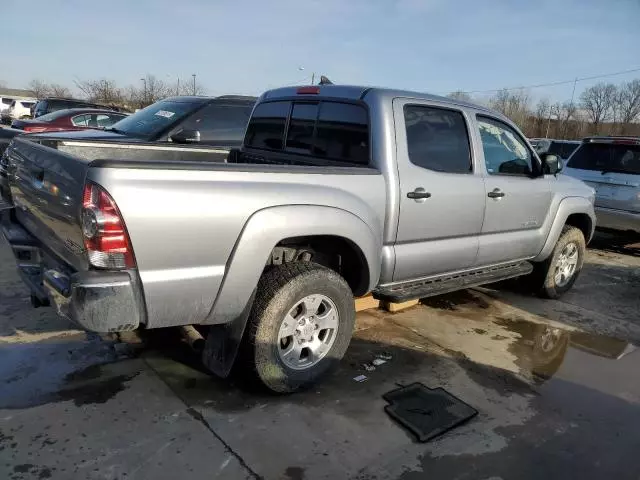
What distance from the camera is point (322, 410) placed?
3.18 m

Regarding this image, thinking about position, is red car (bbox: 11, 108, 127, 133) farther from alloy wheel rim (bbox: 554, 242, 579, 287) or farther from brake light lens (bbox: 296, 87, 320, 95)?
alloy wheel rim (bbox: 554, 242, 579, 287)

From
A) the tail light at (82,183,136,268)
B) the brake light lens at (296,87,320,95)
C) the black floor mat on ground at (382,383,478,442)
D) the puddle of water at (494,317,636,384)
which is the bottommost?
the puddle of water at (494,317,636,384)

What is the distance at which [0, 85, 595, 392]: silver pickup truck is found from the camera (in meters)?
2.52

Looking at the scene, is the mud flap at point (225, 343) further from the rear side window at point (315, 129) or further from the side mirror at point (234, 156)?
the side mirror at point (234, 156)

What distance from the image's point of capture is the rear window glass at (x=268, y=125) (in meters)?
4.41

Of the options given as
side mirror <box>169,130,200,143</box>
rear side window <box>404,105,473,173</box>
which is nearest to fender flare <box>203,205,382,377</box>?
rear side window <box>404,105,473,173</box>

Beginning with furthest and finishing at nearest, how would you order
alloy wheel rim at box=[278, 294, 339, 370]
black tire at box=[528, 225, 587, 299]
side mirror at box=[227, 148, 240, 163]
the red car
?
the red car → black tire at box=[528, 225, 587, 299] → side mirror at box=[227, 148, 240, 163] → alloy wheel rim at box=[278, 294, 339, 370]

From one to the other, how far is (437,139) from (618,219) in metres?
5.50

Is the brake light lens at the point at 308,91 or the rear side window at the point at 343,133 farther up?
the brake light lens at the point at 308,91

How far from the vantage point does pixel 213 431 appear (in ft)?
9.41

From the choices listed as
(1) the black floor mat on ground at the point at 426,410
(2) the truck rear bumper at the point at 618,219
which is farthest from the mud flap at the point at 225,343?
(2) the truck rear bumper at the point at 618,219

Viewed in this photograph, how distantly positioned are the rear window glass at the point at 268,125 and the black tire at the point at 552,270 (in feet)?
10.8

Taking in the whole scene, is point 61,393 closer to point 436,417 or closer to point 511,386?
point 436,417

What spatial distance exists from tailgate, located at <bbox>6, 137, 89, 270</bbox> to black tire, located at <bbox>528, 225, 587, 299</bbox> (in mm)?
4784
